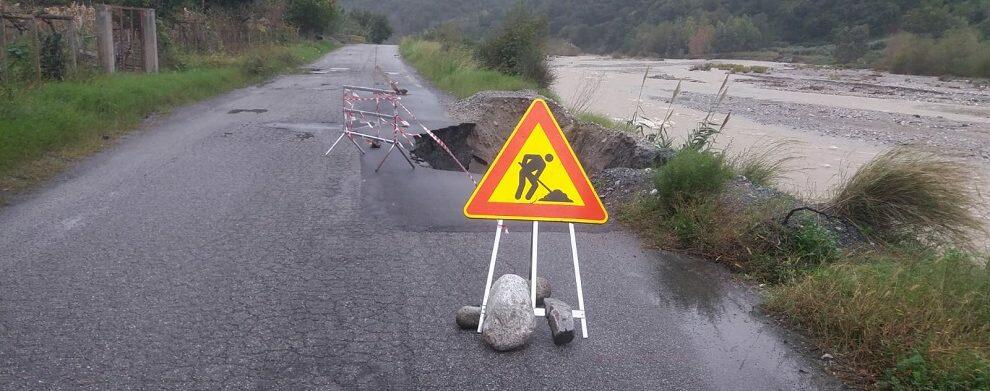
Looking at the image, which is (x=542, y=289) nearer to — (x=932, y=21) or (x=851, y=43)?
(x=932, y=21)

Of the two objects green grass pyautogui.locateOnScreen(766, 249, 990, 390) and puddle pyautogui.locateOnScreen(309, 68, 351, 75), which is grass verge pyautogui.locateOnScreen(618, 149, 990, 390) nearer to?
green grass pyautogui.locateOnScreen(766, 249, 990, 390)

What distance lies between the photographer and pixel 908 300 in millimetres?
4828

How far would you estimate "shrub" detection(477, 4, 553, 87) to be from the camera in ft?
79.4

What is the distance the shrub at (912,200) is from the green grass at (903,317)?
131 cm

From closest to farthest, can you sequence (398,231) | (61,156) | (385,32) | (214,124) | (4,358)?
(4,358) → (398,231) → (61,156) → (214,124) → (385,32)

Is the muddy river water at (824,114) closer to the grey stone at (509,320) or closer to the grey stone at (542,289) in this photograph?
the grey stone at (542,289)

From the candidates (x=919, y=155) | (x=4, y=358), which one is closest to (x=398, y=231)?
(x=4, y=358)

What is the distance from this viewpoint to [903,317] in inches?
183

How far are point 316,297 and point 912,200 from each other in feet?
17.3

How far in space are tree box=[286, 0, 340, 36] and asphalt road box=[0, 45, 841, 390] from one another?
156ft

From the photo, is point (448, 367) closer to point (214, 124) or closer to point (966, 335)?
point (966, 335)

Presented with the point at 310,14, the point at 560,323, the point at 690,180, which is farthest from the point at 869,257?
the point at 310,14

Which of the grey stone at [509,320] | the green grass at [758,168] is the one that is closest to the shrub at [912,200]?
the green grass at [758,168]

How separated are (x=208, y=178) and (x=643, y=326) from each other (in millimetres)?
5881
